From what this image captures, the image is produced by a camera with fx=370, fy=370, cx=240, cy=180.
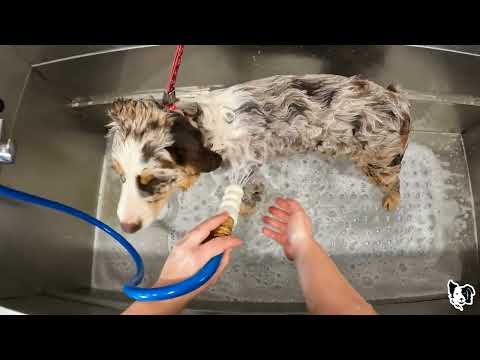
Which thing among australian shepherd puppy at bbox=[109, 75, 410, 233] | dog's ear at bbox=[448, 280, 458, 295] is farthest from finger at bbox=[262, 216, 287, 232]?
dog's ear at bbox=[448, 280, 458, 295]

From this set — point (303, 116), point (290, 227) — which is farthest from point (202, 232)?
point (303, 116)

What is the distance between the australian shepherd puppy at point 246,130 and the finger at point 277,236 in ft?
0.92

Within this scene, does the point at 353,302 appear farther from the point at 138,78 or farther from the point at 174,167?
the point at 138,78

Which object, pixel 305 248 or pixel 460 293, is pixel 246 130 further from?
pixel 460 293

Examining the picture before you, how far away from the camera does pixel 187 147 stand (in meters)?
1.28

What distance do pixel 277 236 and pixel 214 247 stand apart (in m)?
0.42

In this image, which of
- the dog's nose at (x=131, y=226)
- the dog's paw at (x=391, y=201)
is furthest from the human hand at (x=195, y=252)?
the dog's paw at (x=391, y=201)

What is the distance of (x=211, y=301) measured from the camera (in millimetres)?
1582

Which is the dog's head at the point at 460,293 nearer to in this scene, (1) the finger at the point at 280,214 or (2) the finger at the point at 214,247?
(1) the finger at the point at 280,214

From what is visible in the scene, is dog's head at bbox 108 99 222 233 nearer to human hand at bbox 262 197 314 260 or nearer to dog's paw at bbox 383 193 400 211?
human hand at bbox 262 197 314 260

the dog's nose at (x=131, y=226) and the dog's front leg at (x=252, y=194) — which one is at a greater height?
the dog's front leg at (x=252, y=194)

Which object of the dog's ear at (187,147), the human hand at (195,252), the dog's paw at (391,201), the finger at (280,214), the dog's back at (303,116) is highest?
the dog's back at (303,116)

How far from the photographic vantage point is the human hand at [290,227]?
1428 millimetres

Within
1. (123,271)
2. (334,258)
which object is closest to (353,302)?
(334,258)
